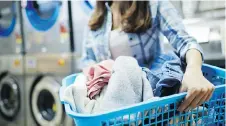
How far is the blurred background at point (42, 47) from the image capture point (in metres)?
1.57

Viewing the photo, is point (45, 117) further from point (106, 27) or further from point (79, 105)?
point (79, 105)

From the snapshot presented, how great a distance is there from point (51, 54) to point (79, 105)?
1.60m

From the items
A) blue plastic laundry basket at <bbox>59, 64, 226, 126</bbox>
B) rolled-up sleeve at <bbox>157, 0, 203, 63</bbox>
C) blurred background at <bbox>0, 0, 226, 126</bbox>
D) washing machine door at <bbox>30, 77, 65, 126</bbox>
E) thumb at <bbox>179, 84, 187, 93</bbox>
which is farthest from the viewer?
washing machine door at <bbox>30, 77, 65, 126</bbox>

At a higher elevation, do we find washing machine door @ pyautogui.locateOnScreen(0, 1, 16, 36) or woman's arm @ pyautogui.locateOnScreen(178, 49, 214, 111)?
washing machine door @ pyautogui.locateOnScreen(0, 1, 16, 36)

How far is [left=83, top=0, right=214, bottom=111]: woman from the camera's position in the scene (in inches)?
33.4

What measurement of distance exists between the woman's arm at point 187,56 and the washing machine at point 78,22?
39.7 inches

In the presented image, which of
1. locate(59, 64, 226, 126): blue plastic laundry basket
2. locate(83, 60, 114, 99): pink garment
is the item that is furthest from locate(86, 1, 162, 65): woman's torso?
locate(59, 64, 226, 126): blue plastic laundry basket

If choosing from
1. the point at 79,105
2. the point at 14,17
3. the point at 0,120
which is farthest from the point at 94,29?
the point at 0,120

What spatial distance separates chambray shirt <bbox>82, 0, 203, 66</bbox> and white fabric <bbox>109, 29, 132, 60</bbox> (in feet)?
0.05

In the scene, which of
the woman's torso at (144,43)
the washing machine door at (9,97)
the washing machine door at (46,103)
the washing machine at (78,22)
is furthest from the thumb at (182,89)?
the washing machine door at (9,97)

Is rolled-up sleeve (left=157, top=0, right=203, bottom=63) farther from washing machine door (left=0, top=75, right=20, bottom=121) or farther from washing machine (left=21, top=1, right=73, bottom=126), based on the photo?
washing machine door (left=0, top=75, right=20, bottom=121)

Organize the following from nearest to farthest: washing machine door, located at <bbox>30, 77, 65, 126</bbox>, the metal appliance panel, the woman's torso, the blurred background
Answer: the woman's torso → the blurred background → the metal appliance panel → washing machine door, located at <bbox>30, 77, 65, 126</bbox>

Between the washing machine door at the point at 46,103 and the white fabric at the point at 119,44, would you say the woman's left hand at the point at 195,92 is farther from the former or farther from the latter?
the washing machine door at the point at 46,103

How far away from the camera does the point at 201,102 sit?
2.00 ft
